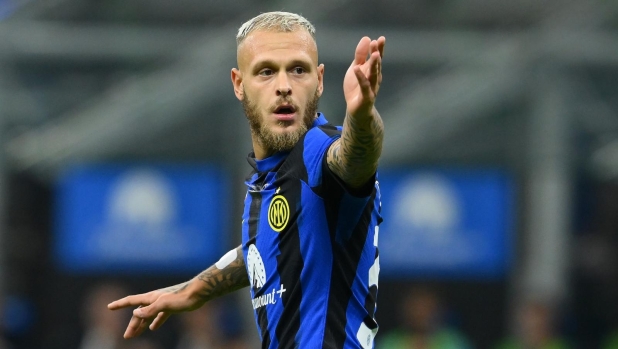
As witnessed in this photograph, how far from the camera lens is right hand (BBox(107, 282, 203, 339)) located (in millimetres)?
5414

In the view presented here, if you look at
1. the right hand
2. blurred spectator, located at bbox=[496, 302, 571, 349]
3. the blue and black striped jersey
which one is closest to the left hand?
the blue and black striped jersey

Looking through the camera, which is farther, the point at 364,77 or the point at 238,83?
the point at 238,83

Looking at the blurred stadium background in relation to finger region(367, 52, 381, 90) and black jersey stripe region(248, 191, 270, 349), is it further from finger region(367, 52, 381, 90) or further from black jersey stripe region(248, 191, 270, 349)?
finger region(367, 52, 381, 90)

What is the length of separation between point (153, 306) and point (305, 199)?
→ 132cm

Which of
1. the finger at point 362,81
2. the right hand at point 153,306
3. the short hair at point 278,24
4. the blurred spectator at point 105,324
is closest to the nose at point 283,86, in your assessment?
the short hair at point 278,24

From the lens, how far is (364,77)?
158 inches

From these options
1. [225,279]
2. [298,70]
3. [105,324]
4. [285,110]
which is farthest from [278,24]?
[105,324]

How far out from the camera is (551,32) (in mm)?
12102

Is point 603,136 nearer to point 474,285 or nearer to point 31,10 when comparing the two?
point 474,285

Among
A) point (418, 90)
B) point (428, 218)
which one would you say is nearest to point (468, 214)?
point (428, 218)

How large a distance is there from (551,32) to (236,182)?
366 cm

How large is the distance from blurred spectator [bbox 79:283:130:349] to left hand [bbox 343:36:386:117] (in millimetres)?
8149

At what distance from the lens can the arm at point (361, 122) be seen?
13.2 feet

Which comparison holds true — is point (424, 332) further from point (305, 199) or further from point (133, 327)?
point (305, 199)
